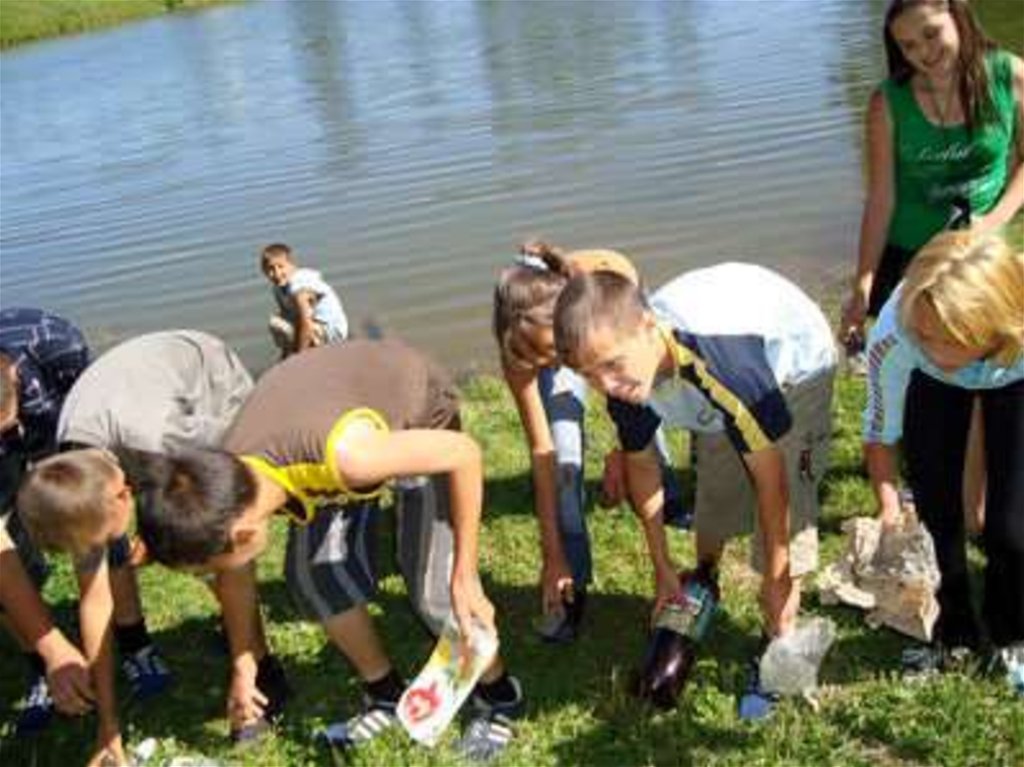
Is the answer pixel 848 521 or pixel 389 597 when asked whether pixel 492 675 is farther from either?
pixel 848 521

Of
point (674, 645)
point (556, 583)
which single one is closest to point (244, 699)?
point (556, 583)

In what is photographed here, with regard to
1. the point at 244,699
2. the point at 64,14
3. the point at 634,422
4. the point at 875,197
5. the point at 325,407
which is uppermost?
the point at 64,14

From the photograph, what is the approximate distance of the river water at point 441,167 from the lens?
11.9m

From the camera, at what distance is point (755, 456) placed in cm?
373

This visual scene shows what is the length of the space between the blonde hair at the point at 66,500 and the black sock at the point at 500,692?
1.41 meters

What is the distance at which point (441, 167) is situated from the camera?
1650 centimetres

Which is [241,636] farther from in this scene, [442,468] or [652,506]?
[652,506]

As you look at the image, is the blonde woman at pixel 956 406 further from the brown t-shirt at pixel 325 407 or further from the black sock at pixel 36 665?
the black sock at pixel 36 665

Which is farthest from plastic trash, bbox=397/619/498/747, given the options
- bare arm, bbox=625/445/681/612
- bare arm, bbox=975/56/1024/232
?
bare arm, bbox=975/56/1024/232

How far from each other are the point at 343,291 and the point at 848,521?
7565mm

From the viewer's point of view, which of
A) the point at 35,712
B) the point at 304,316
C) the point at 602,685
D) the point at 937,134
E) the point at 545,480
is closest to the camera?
the point at 602,685

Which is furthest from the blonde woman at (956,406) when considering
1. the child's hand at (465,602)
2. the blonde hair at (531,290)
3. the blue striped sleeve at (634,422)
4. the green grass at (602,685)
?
the child's hand at (465,602)

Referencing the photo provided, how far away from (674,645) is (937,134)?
2053 millimetres

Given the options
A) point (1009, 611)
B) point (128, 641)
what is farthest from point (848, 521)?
point (128, 641)
